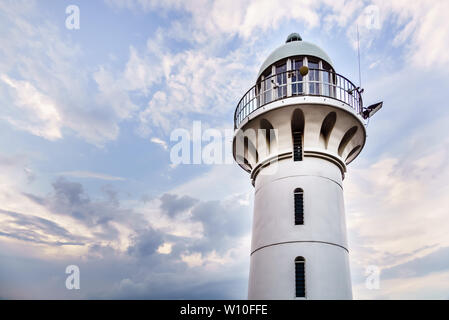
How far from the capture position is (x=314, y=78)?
19062 mm

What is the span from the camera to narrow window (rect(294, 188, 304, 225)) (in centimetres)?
1705

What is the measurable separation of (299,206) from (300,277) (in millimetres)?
2974

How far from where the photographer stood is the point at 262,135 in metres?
19.1

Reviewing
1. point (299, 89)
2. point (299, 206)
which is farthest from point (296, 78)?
point (299, 206)

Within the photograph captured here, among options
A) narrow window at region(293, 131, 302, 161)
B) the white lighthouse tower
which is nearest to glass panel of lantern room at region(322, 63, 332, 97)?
the white lighthouse tower

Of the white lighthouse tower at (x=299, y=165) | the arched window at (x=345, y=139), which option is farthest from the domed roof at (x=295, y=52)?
the arched window at (x=345, y=139)

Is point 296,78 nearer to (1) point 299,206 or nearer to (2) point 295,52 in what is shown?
(2) point 295,52

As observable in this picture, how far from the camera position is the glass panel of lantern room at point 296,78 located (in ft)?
61.6

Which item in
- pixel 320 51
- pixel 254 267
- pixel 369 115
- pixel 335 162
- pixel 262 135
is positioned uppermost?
pixel 320 51

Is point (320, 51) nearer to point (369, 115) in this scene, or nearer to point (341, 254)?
point (369, 115)

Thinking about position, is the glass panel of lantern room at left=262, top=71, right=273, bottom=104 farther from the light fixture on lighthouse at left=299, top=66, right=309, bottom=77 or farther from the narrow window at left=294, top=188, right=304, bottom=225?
the narrow window at left=294, top=188, right=304, bottom=225
